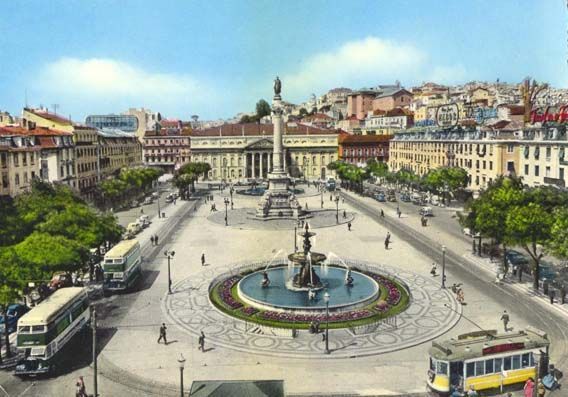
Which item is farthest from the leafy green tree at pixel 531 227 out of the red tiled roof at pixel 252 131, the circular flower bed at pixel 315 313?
the red tiled roof at pixel 252 131

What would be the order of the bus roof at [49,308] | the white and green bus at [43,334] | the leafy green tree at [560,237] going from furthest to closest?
the leafy green tree at [560,237], the bus roof at [49,308], the white and green bus at [43,334]

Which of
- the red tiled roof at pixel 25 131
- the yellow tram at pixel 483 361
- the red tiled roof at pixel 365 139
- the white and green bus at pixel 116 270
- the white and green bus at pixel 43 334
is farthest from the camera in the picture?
the red tiled roof at pixel 365 139

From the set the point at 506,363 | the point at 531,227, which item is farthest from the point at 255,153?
the point at 506,363

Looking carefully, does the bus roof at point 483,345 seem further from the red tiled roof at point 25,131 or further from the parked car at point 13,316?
the red tiled roof at point 25,131

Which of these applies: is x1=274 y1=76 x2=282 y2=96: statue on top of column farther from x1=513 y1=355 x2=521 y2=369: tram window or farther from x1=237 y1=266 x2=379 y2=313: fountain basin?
x1=513 y1=355 x2=521 y2=369: tram window

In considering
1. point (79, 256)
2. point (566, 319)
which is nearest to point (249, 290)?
point (79, 256)

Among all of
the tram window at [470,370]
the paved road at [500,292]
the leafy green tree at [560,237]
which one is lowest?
the paved road at [500,292]

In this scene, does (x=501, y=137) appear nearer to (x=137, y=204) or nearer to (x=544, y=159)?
(x=544, y=159)
